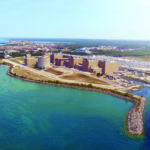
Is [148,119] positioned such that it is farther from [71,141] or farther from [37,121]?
[37,121]

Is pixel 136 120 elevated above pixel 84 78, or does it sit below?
below

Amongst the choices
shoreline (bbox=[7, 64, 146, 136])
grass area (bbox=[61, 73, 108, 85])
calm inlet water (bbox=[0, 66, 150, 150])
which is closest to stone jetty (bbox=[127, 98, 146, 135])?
shoreline (bbox=[7, 64, 146, 136])

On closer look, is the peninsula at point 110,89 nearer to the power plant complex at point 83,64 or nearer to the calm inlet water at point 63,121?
the calm inlet water at point 63,121

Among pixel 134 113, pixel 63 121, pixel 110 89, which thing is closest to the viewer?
pixel 63 121

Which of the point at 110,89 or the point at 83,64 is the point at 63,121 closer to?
the point at 110,89

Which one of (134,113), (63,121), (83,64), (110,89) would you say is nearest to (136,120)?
(134,113)

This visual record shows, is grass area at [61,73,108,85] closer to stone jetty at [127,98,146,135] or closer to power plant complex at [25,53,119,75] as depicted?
power plant complex at [25,53,119,75]

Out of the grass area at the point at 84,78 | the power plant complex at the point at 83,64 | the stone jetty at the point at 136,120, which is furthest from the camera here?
the power plant complex at the point at 83,64

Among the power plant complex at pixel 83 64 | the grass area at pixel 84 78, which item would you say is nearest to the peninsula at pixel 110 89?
the grass area at pixel 84 78

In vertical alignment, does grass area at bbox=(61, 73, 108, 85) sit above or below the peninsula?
above
